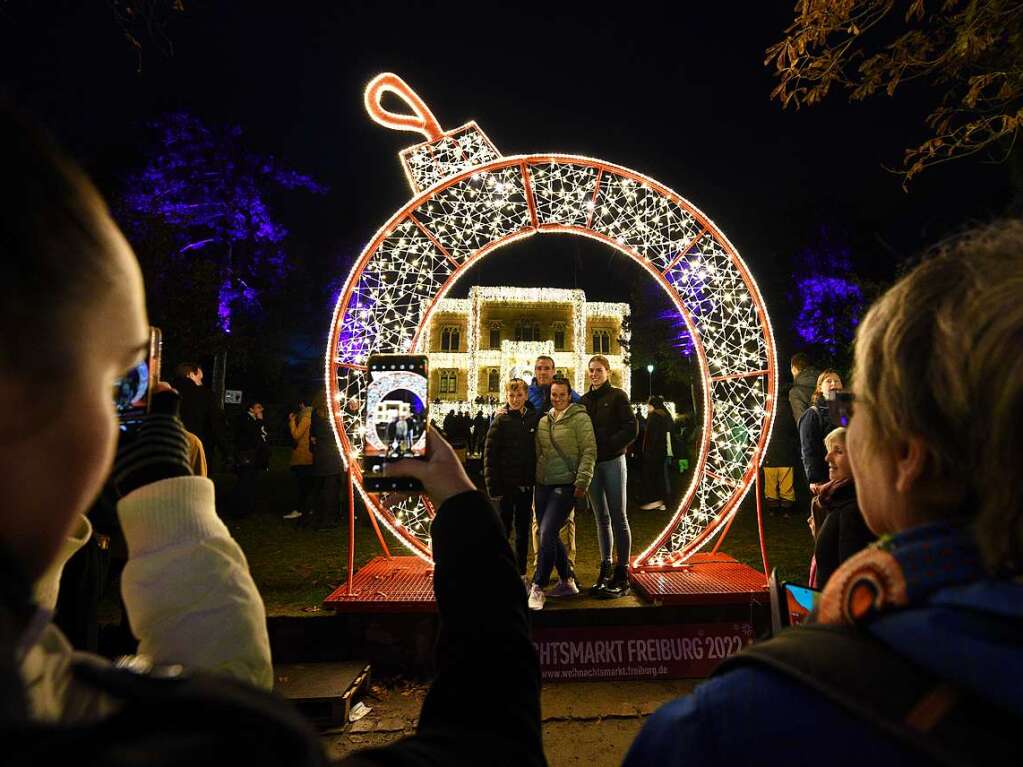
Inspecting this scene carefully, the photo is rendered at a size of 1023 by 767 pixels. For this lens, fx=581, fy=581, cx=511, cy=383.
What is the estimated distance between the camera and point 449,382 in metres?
38.5

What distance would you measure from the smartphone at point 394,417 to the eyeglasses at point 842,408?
3.29ft

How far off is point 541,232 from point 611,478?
8.38ft

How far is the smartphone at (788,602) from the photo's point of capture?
1882mm

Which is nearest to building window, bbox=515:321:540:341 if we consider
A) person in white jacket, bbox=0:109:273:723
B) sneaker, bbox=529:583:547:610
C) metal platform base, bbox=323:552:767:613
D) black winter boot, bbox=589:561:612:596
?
metal platform base, bbox=323:552:767:613

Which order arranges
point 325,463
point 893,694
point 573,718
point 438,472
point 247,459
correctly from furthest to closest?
point 247,459 < point 325,463 < point 573,718 < point 438,472 < point 893,694

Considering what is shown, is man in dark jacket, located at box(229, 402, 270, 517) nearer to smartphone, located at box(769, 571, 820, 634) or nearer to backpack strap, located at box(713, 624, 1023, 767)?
smartphone, located at box(769, 571, 820, 634)

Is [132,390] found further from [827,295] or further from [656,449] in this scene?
[827,295]

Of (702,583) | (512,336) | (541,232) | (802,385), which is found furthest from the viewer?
(512,336)

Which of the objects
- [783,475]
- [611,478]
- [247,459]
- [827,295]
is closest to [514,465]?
A: [611,478]

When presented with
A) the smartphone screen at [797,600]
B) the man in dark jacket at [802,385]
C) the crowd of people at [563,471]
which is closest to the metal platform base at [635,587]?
the crowd of people at [563,471]

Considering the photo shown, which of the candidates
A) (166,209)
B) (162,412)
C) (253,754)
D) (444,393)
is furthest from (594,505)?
(444,393)

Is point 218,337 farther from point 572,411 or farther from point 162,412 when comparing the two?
point 162,412

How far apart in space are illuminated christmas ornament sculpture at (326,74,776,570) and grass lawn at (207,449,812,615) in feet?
3.66

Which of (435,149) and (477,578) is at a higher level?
(435,149)
